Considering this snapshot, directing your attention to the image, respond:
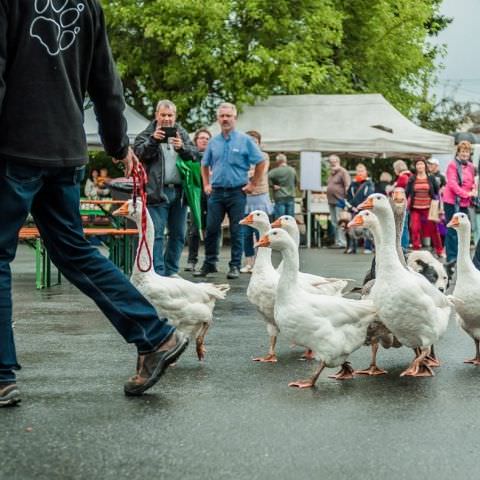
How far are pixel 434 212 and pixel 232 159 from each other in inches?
326

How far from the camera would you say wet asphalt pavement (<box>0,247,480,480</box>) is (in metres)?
5.02

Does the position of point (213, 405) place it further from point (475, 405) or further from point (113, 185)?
point (113, 185)

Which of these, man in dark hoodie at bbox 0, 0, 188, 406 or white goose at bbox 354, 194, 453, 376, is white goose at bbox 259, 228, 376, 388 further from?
man in dark hoodie at bbox 0, 0, 188, 406

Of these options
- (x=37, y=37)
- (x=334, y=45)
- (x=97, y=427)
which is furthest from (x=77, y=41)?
(x=334, y=45)

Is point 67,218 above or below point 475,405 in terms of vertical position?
above

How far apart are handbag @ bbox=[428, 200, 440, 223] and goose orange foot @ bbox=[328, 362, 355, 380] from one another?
1529 centimetres

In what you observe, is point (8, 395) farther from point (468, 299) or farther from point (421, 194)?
point (421, 194)

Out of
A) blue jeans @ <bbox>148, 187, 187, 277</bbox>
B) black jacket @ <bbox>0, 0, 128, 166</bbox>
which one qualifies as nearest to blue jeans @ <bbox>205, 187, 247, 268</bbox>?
blue jeans @ <bbox>148, 187, 187, 277</bbox>

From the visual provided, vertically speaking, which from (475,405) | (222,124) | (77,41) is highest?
(77,41)

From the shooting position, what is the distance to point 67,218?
6383 mm

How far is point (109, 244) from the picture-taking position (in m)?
15.8

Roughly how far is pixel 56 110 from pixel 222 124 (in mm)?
9163

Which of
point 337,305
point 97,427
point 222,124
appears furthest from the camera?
point 222,124

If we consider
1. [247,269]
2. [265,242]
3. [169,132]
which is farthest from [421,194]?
[265,242]
